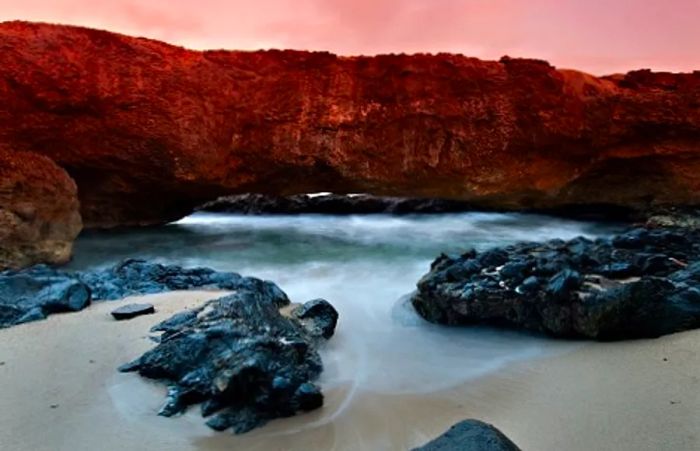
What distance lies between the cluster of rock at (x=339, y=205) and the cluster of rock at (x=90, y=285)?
26.7 feet

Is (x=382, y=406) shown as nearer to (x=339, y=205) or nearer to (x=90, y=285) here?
(x=90, y=285)

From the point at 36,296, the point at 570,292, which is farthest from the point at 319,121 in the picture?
the point at 570,292

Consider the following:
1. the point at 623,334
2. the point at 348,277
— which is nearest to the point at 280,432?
the point at 623,334

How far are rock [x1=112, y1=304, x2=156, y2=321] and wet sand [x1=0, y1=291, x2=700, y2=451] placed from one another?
28 centimetres

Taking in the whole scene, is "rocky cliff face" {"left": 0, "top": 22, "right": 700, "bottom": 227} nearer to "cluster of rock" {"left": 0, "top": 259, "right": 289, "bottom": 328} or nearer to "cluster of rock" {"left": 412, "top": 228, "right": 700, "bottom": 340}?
"cluster of rock" {"left": 0, "top": 259, "right": 289, "bottom": 328}

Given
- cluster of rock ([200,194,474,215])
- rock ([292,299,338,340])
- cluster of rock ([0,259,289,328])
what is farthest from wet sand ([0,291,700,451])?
cluster of rock ([200,194,474,215])

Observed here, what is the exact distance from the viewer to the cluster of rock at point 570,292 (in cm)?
312

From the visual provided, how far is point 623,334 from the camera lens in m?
3.09

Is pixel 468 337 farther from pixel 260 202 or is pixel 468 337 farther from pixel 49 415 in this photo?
pixel 260 202

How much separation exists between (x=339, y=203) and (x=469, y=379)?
10.6 metres

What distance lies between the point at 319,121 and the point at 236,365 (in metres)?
5.80

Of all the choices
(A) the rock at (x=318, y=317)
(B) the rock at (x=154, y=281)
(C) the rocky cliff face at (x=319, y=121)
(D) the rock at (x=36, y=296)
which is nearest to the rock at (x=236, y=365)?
(A) the rock at (x=318, y=317)

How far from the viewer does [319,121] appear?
7656 mm

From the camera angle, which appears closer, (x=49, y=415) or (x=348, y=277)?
(x=49, y=415)
